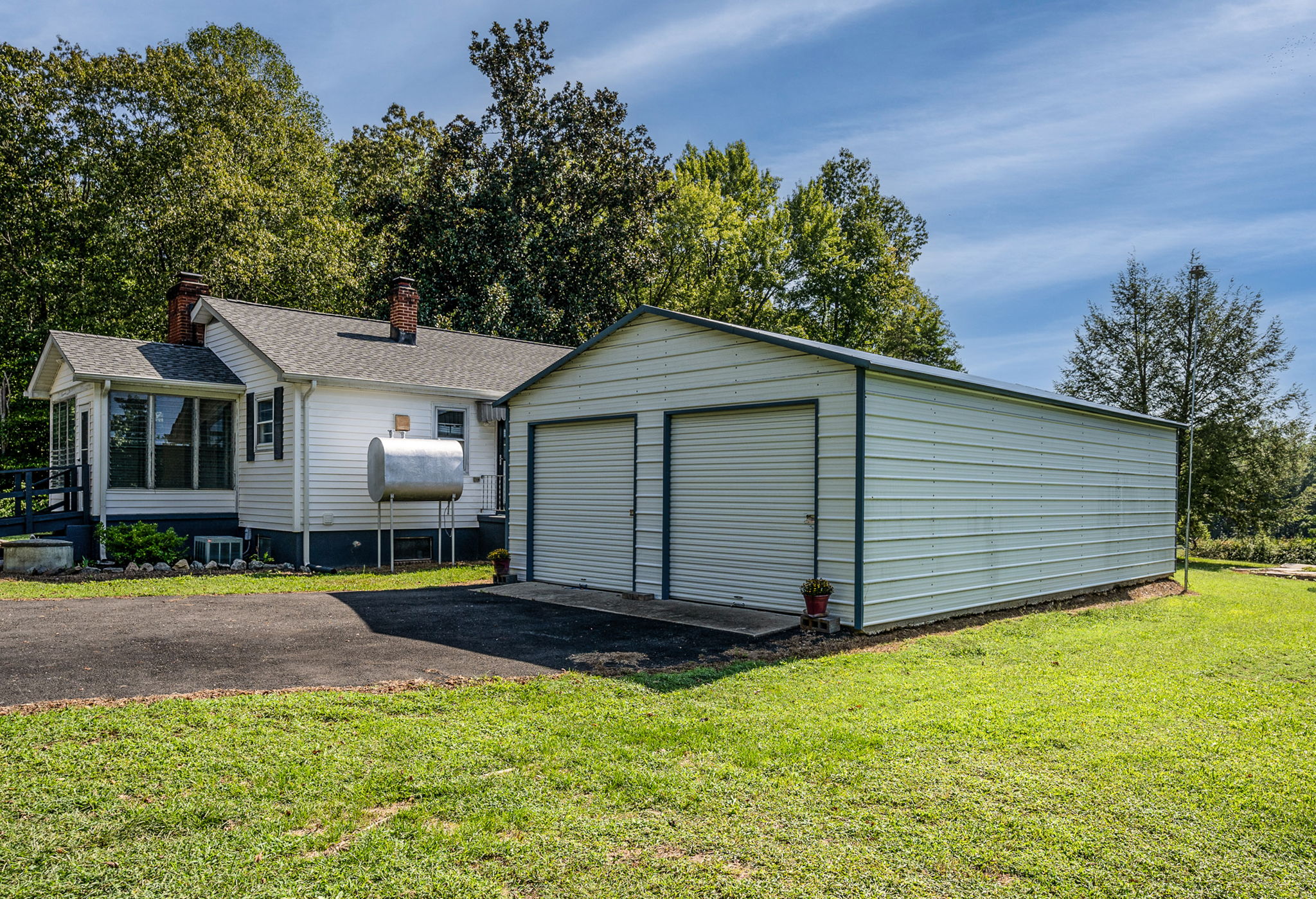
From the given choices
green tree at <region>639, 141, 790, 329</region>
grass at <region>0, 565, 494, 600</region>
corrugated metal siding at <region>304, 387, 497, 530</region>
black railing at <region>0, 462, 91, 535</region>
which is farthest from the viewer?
green tree at <region>639, 141, 790, 329</region>

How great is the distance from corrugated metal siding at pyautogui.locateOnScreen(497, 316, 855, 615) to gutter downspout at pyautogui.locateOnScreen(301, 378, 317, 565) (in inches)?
161

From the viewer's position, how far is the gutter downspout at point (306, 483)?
1444cm

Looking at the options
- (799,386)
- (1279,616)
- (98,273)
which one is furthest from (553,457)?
(98,273)

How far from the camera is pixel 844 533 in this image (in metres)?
8.65

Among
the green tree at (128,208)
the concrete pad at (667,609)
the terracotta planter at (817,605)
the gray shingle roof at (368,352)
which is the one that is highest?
the green tree at (128,208)

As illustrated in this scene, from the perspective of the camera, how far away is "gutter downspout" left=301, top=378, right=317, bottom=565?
47.4 ft

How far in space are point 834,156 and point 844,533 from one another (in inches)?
1337

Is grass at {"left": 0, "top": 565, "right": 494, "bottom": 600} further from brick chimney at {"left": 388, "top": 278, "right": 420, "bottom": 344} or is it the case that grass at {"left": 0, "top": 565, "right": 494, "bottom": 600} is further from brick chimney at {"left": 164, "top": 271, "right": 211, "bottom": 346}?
brick chimney at {"left": 164, "top": 271, "right": 211, "bottom": 346}

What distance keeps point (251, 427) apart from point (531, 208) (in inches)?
622

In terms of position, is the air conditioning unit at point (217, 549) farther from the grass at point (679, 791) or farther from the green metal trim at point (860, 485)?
the green metal trim at point (860, 485)

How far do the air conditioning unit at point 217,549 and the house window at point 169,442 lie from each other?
1205mm

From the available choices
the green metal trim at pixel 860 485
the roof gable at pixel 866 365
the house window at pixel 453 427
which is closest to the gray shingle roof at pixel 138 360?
the house window at pixel 453 427

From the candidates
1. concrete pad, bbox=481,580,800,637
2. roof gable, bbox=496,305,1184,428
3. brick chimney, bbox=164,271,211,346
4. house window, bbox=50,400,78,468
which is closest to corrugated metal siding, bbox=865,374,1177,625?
roof gable, bbox=496,305,1184,428

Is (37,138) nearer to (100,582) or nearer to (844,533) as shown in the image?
(100,582)
